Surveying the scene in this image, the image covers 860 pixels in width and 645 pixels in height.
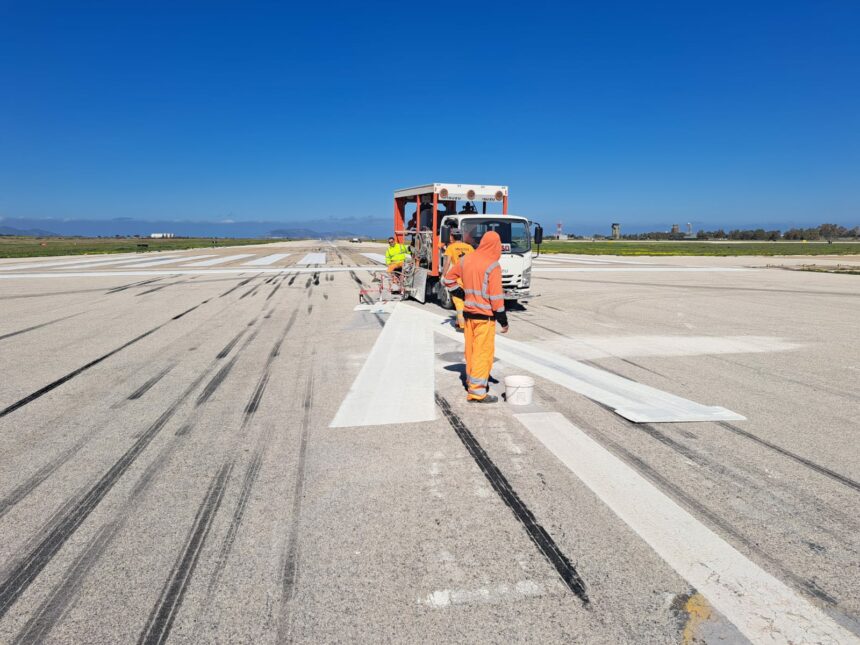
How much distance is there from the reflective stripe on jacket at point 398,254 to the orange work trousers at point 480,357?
8.55 metres

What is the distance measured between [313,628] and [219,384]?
440 centimetres

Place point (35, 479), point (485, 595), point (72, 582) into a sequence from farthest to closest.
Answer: point (35, 479) < point (72, 582) < point (485, 595)

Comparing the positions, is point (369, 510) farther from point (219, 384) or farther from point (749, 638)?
point (219, 384)

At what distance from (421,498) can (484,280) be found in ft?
8.53

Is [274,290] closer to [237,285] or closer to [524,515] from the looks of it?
[237,285]

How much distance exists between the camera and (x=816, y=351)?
8203 millimetres

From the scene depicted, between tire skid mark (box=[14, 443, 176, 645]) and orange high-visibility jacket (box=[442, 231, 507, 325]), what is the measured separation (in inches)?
137

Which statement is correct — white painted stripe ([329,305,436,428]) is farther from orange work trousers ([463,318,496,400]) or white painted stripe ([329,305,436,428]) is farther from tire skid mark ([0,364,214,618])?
tire skid mark ([0,364,214,618])

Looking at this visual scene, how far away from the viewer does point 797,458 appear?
167 inches

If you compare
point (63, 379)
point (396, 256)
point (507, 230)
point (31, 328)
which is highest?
point (507, 230)

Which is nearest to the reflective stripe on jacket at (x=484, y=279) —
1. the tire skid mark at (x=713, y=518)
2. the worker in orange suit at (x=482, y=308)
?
the worker in orange suit at (x=482, y=308)

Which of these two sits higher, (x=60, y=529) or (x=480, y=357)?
(x=480, y=357)

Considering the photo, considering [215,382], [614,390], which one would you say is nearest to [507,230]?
[614,390]

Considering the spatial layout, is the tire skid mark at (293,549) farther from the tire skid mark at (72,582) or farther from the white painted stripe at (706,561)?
the white painted stripe at (706,561)
